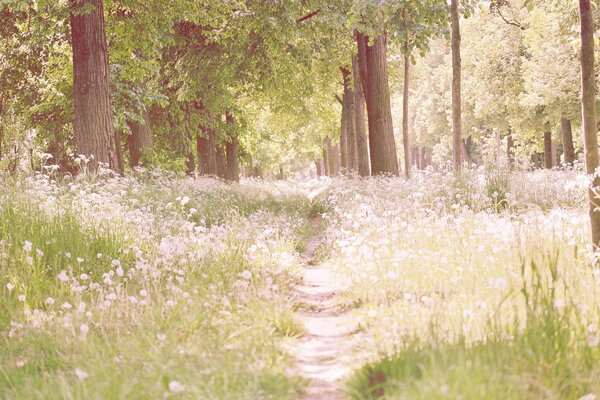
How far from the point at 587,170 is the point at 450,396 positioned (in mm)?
4105

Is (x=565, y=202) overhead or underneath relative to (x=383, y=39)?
underneath

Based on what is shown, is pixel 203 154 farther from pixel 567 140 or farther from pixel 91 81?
pixel 567 140

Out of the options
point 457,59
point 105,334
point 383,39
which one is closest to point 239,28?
point 383,39

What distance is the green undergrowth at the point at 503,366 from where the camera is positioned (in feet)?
10.1

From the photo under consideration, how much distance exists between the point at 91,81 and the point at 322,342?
30.6 ft

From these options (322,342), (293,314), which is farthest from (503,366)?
(293,314)

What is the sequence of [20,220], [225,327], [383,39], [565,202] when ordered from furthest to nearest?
[383,39] → [565,202] → [20,220] → [225,327]

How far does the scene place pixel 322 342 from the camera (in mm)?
5082

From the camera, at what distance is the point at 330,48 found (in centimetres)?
2131

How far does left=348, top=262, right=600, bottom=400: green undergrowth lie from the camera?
3.09 meters

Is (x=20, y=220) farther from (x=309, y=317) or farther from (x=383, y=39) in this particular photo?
(x=383, y=39)

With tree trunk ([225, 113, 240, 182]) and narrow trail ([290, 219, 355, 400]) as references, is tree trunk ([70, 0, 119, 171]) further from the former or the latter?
tree trunk ([225, 113, 240, 182])

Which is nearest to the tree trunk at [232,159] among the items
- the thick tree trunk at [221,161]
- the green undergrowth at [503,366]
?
the thick tree trunk at [221,161]

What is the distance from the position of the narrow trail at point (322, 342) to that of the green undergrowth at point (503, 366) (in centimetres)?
28
